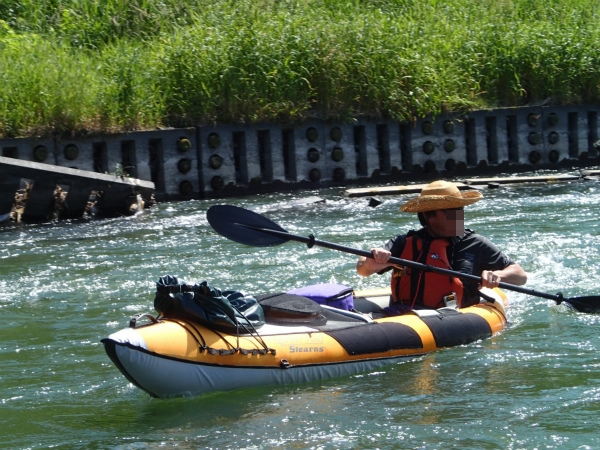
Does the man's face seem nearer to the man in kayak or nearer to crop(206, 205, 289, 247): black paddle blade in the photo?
the man in kayak

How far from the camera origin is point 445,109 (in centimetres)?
1513

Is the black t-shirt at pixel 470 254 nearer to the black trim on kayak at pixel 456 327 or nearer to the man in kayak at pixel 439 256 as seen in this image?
the man in kayak at pixel 439 256

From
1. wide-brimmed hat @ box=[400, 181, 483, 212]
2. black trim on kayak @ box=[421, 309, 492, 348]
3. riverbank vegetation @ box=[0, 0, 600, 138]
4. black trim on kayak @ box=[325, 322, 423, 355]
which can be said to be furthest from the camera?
riverbank vegetation @ box=[0, 0, 600, 138]

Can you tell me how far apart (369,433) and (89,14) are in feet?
42.7

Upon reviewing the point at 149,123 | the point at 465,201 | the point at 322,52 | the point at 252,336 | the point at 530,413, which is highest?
the point at 322,52

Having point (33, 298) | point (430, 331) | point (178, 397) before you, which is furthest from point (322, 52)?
point (178, 397)

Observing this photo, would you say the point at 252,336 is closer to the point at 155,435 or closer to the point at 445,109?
the point at 155,435

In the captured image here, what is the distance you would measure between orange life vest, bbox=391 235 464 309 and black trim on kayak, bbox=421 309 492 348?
0.23 m

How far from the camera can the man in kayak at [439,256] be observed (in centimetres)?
661

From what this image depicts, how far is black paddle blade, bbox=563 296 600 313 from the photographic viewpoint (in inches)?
275

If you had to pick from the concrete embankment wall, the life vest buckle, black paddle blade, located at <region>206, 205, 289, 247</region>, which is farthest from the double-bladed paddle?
the concrete embankment wall

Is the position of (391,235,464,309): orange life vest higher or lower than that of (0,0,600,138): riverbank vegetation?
lower

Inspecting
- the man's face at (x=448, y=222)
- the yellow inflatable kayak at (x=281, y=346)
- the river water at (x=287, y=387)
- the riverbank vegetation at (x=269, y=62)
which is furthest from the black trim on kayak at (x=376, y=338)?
the riverbank vegetation at (x=269, y=62)

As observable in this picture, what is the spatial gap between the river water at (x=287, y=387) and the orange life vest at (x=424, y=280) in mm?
464
